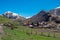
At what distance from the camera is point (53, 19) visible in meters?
170

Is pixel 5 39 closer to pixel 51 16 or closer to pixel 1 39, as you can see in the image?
pixel 1 39

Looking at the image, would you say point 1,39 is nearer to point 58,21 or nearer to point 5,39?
point 5,39

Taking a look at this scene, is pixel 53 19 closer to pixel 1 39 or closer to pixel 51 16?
pixel 51 16

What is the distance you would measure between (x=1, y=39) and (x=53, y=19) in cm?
15039

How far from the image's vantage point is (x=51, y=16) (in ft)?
575

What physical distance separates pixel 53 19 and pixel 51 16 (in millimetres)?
6436

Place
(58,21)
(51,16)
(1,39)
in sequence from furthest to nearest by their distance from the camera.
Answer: (51,16)
(58,21)
(1,39)

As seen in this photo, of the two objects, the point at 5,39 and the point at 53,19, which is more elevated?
the point at 53,19

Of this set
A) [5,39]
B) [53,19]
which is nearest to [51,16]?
[53,19]

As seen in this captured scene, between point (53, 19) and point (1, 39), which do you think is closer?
point (1, 39)

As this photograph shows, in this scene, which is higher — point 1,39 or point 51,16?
point 51,16

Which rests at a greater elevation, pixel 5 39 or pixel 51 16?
pixel 51 16

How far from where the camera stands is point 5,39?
69.7ft

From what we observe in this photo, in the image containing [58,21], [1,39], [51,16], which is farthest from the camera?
[51,16]
